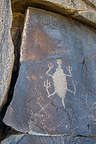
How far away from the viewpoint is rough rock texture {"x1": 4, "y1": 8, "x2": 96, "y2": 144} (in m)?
2.11

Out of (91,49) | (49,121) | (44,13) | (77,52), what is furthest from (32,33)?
(49,121)

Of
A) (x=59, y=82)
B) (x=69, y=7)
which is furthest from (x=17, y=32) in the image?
(x=59, y=82)

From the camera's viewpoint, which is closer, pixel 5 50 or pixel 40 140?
pixel 40 140

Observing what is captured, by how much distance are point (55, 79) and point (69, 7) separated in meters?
0.74

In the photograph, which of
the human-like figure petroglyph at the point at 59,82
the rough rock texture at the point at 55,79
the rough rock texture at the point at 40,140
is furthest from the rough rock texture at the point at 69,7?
the rough rock texture at the point at 40,140

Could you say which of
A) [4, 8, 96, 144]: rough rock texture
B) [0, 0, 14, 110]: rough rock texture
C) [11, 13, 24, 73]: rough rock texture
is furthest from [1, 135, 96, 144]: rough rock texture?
[11, 13, 24, 73]: rough rock texture

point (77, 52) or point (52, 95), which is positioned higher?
point (77, 52)

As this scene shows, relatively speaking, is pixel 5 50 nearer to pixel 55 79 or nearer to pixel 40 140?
pixel 55 79

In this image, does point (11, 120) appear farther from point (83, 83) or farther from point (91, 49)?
point (91, 49)

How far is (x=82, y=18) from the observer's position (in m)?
2.61

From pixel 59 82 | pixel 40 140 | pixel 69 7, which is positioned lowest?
pixel 40 140

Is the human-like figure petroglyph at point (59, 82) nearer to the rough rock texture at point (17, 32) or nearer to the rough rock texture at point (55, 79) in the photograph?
the rough rock texture at point (55, 79)

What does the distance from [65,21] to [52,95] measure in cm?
81

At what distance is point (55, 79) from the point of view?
2.30m
